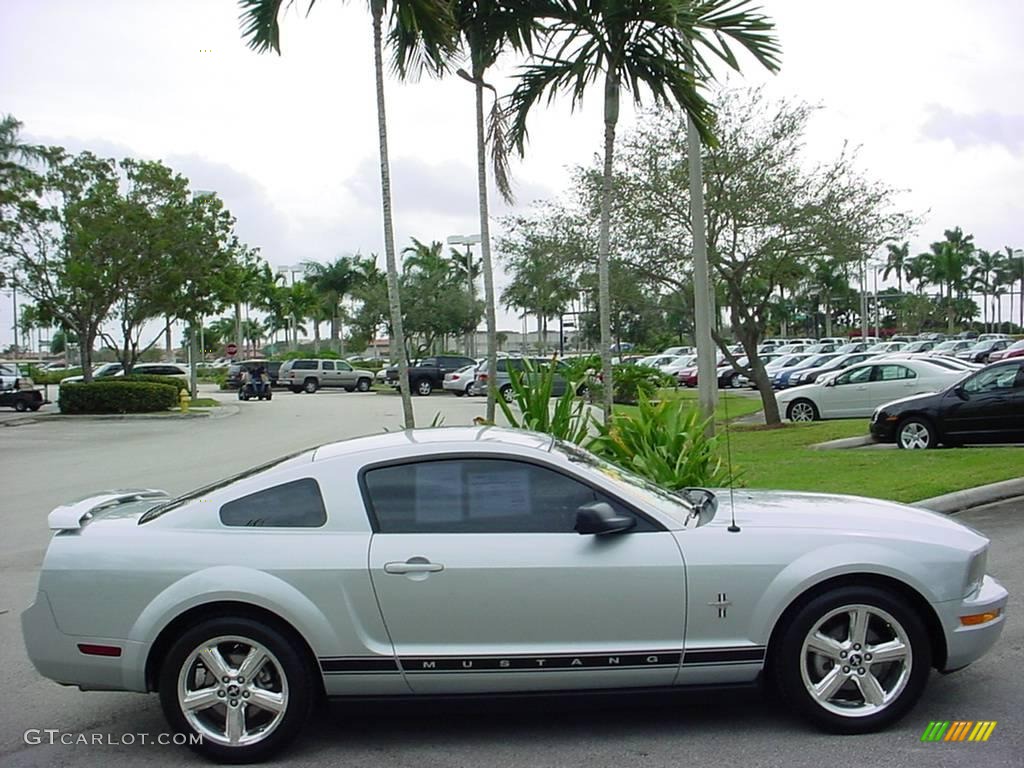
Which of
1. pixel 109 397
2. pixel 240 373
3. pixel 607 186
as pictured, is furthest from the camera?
pixel 240 373

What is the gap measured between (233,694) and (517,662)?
1.30 m

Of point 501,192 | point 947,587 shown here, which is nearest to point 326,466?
point 947,587

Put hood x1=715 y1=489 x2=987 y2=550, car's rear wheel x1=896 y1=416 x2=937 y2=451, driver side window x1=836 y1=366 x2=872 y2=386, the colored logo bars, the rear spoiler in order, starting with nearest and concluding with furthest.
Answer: the colored logo bars, hood x1=715 y1=489 x2=987 y2=550, the rear spoiler, car's rear wheel x1=896 y1=416 x2=937 y2=451, driver side window x1=836 y1=366 x2=872 y2=386

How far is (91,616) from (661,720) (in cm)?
272

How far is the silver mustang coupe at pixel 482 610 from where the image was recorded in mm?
4609

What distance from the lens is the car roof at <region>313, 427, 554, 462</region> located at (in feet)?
16.6

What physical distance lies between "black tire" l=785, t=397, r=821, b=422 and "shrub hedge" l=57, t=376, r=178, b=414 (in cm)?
1919

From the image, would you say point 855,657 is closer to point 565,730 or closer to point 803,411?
point 565,730

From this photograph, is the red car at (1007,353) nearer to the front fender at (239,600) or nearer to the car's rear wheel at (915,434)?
the car's rear wheel at (915,434)

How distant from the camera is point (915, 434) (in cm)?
1532

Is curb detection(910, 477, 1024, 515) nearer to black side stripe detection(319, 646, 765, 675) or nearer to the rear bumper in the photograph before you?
black side stripe detection(319, 646, 765, 675)

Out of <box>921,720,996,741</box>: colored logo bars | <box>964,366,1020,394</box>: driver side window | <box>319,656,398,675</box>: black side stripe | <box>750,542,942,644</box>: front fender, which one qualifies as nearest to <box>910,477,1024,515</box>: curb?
<box>964,366,1020,394</box>: driver side window

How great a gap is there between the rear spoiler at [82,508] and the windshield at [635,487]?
2.38 m

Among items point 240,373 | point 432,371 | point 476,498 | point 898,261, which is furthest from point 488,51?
point 898,261
